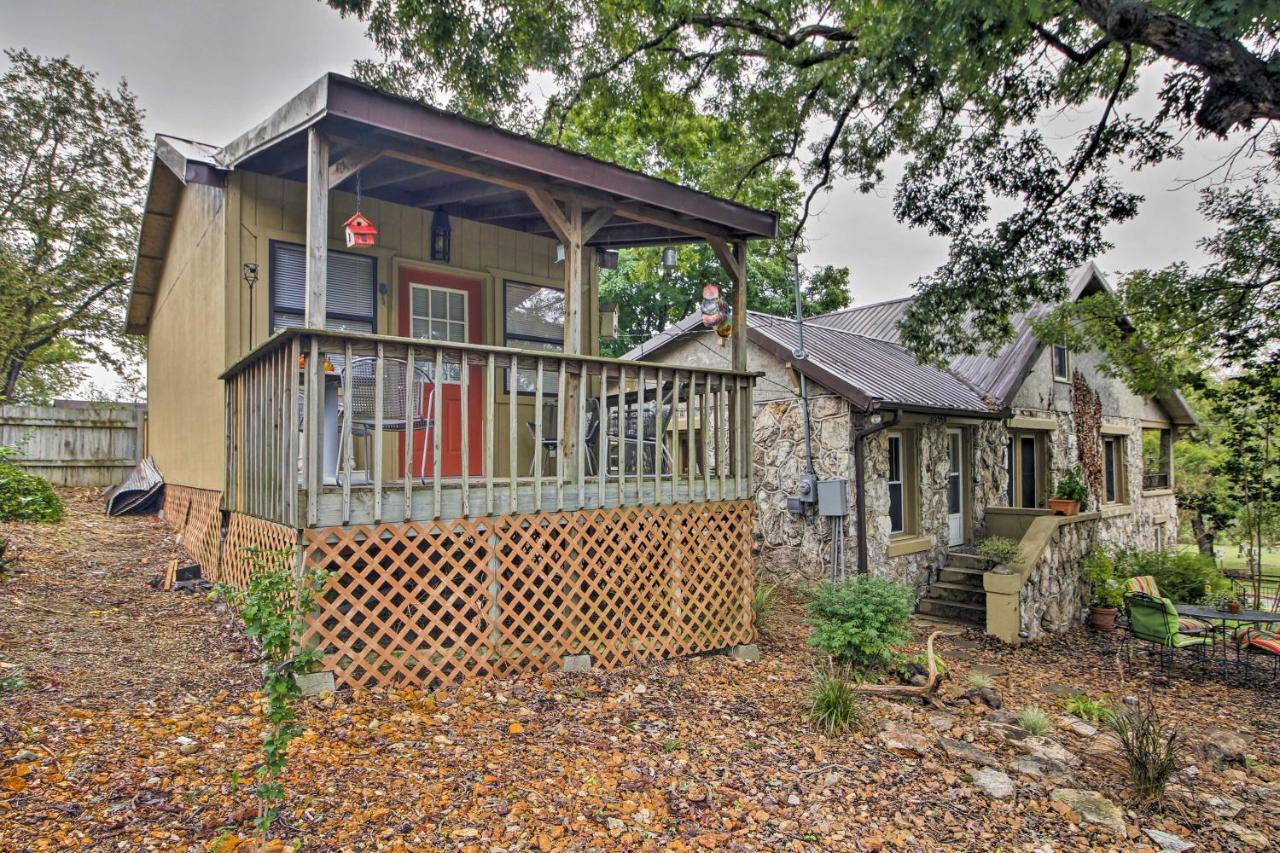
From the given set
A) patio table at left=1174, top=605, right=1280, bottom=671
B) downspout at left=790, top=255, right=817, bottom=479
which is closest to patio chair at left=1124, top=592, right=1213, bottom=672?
patio table at left=1174, top=605, right=1280, bottom=671

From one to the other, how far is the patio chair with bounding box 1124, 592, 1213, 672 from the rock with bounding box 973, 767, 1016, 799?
19.1ft

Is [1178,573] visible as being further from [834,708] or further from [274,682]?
[274,682]

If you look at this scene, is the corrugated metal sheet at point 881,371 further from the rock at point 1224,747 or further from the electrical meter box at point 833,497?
the rock at point 1224,747

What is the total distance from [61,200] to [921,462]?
1826 centimetres

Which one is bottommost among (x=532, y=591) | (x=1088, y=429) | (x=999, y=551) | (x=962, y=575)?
(x=962, y=575)

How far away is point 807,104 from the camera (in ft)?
33.8

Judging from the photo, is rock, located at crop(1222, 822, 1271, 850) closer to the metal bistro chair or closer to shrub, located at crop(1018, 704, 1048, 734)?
shrub, located at crop(1018, 704, 1048, 734)

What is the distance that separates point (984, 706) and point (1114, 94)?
22.0 feet

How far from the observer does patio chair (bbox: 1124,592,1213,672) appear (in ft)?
27.0

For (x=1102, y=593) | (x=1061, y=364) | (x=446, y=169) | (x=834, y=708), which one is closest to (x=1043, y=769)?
(x=834, y=708)

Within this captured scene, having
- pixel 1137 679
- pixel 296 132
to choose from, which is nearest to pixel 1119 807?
pixel 1137 679

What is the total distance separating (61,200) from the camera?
15070 mm

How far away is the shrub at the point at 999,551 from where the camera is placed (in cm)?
996

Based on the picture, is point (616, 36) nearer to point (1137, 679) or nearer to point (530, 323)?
point (530, 323)
